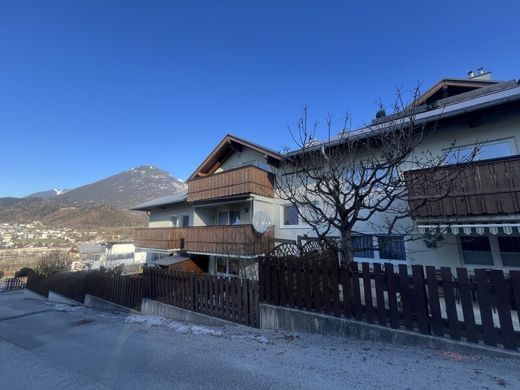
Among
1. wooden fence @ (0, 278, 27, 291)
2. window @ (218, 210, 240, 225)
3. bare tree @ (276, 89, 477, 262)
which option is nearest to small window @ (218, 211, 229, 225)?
window @ (218, 210, 240, 225)

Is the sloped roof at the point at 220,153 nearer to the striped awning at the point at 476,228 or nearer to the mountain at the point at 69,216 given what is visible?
A: the striped awning at the point at 476,228

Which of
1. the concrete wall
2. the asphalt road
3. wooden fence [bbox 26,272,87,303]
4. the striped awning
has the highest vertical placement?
the striped awning

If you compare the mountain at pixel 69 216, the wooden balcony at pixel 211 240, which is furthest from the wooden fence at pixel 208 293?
the mountain at pixel 69 216

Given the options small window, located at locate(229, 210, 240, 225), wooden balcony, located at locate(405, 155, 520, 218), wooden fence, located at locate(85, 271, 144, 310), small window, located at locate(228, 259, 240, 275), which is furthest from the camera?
small window, located at locate(229, 210, 240, 225)

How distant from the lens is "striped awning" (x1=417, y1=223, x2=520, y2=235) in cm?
844

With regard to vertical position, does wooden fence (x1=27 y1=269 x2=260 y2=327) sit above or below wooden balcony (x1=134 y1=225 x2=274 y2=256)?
below

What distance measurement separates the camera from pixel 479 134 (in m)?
10.8

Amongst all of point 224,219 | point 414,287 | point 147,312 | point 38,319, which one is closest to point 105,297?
point 38,319

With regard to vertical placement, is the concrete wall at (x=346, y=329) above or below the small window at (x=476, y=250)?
below

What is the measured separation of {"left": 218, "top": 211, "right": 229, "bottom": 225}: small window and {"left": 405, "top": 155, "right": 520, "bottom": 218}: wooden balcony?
13.3m

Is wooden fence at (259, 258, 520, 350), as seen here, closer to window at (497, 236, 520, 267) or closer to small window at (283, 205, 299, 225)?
window at (497, 236, 520, 267)

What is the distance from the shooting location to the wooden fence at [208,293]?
799 centimetres

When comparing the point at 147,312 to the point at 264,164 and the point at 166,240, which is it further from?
the point at 264,164

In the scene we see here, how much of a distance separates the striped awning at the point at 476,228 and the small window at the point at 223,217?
13.2 metres
